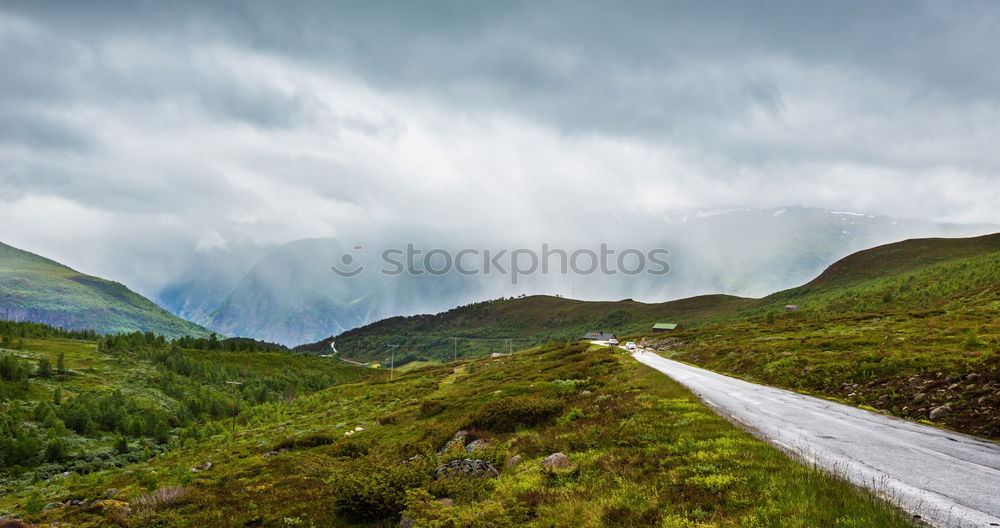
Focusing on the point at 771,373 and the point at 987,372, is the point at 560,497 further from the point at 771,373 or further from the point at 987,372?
the point at 771,373

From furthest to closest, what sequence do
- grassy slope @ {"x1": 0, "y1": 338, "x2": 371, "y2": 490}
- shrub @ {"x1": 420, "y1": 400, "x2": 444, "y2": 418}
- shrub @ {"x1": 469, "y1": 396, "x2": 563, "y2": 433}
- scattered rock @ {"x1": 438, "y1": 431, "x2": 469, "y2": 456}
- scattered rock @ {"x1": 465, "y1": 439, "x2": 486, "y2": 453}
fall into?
grassy slope @ {"x1": 0, "y1": 338, "x2": 371, "y2": 490}, shrub @ {"x1": 420, "y1": 400, "x2": 444, "y2": 418}, shrub @ {"x1": 469, "y1": 396, "x2": 563, "y2": 433}, scattered rock @ {"x1": 438, "y1": 431, "x2": 469, "y2": 456}, scattered rock @ {"x1": 465, "y1": 439, "x2": 486, "y2": 453}

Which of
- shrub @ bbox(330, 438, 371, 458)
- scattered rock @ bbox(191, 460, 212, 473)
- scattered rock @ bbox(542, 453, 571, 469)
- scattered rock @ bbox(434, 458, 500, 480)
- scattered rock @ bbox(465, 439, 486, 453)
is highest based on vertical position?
scattered rock @ bbox(542, 453, 571, 469)

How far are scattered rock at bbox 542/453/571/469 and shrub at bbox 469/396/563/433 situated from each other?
8.46 m


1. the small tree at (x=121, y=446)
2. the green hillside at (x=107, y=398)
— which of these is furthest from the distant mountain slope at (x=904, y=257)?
the small tree at (x=121, y=446)

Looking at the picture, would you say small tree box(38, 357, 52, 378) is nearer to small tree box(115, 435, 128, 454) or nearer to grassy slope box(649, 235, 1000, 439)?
small tree box(115, 435, 128, 454)

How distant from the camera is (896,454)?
14.1 metres

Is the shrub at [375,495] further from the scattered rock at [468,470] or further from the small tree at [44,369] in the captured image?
the small tree at [44,369]

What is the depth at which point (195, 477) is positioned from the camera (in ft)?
101

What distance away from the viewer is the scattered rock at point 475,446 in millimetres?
19111

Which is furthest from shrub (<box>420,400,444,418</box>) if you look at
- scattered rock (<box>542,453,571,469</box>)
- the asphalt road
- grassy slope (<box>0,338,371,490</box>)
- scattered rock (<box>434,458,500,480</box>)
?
→ grassy slope (<box>0,338,371,490</box>)

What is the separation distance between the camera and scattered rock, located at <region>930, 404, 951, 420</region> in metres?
19.8

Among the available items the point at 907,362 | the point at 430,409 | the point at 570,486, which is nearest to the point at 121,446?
the point at 430,409

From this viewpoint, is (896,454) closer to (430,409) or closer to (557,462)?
(557,462)

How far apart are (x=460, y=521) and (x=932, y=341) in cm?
4094
